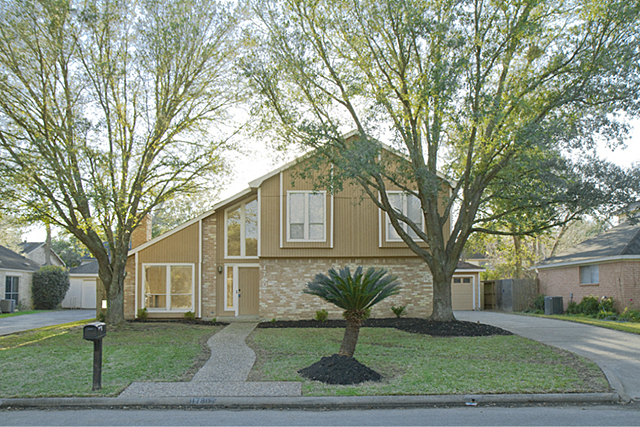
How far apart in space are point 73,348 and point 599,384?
11204mm

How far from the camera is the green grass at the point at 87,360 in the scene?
8.39 meters

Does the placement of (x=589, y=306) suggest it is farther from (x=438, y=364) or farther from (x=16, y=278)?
(x=16, y=278)

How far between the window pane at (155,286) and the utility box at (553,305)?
16969mm

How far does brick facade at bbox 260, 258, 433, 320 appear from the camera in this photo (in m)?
19.3

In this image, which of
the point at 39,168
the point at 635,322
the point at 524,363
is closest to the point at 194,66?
the point at 39,168

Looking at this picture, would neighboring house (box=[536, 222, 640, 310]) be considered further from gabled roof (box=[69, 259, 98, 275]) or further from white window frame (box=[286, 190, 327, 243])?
gabled roof (box=[69, 259, 98, 275])

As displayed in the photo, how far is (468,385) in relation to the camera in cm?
821

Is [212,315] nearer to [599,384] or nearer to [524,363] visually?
[524,363]

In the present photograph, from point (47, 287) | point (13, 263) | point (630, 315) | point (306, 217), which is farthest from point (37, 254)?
point (630, 315)

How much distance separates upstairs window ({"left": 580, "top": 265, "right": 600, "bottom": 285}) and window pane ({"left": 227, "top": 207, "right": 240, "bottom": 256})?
1556 cm

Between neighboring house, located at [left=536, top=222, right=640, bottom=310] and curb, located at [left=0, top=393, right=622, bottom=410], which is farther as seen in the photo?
neighboring house, located at [left=536, top=222, right=640, bottom=310]

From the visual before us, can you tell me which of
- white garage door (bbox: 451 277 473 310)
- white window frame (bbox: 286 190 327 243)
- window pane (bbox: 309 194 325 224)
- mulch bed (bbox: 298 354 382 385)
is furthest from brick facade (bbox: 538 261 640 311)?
mulch bed (bbox: 298 354 382 385)

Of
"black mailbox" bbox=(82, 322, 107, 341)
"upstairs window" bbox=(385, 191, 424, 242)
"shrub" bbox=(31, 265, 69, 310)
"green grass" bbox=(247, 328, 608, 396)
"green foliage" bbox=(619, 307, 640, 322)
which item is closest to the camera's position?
"green grass" bbox=(247, 328, 608, 396)

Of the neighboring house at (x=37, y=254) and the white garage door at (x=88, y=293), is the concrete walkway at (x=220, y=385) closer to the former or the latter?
the white garage door at (x=88, y=293)
